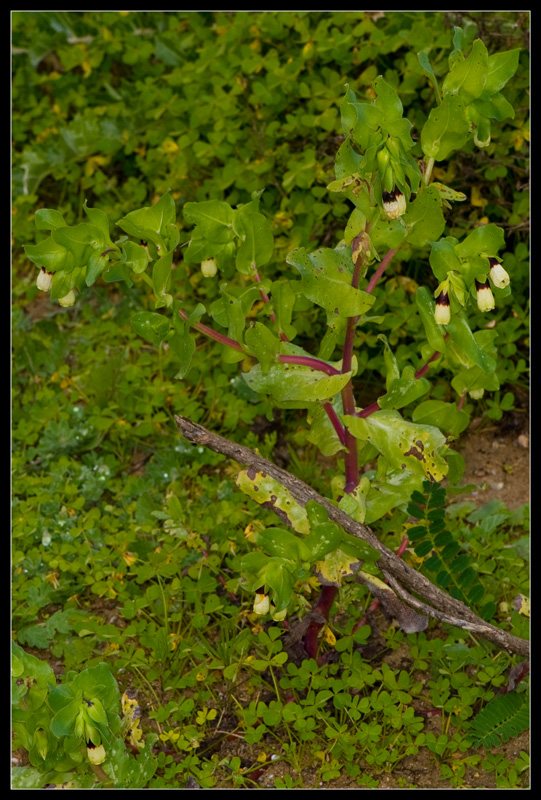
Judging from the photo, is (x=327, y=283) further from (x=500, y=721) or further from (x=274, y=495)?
(x=500, y=721)

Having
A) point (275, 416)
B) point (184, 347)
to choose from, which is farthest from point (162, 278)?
point (275, 416)

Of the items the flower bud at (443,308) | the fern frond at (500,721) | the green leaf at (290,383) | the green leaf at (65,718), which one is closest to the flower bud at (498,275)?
the flower bud at (443,308)

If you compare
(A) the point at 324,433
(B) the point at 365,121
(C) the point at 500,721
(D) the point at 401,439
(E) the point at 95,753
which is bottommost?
(C) the point at 500,721

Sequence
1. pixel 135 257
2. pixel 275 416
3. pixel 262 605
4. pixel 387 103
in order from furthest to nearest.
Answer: pixel 275 416
pixel 135 257
pixel 262 605
pixel 387 103

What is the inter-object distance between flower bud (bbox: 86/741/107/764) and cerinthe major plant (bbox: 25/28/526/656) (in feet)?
1.59

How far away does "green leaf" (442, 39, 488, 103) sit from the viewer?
215cm

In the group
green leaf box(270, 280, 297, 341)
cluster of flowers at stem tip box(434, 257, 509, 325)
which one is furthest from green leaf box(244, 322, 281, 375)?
cluster of flowers at stem tip box(434, 257, 509, 325)

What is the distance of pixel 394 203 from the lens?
6.70ft

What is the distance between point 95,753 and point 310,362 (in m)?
1.09

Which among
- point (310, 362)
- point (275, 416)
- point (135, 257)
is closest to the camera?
point (135, 257)

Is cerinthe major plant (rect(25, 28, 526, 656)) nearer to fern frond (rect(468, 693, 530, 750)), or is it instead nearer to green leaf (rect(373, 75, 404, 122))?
green leaf (rect(373, 75, 404, 122))

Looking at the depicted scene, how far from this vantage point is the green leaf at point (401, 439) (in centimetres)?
242

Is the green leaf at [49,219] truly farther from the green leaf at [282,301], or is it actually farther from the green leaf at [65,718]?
the green leaf at [65,718]

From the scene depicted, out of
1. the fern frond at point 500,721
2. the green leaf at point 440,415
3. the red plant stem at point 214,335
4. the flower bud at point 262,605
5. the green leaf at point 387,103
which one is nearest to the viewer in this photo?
the green leaf at point 387,103
